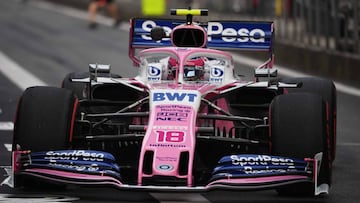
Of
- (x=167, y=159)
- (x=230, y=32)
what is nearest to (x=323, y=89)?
(x=230, y=32)

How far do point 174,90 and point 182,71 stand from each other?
0.83 m

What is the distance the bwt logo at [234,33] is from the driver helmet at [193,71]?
162cm

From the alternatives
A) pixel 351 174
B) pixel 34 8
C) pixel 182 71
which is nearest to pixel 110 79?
pixel 182 71

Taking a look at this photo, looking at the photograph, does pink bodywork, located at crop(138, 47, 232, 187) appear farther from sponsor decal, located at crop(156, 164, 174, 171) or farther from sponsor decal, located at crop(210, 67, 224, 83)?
sponsor decal, located at crop(210, 67, 224, 83)

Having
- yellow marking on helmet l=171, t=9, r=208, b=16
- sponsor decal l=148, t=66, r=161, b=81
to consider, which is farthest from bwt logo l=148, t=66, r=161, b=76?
yellow marking on helmet l=171, t=9, r=208, b=16

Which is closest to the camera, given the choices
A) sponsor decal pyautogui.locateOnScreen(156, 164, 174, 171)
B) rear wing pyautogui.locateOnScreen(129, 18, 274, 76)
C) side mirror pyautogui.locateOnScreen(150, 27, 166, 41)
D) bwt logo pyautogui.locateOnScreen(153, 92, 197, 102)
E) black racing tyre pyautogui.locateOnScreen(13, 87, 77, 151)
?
sponsor decal pyautogui.locateOnScreen(156, 164, 174, 171)

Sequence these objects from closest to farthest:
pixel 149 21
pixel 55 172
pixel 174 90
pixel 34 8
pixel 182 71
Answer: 1. pixel 55 172
2. pixel 174 90
3. pixel 182 71
4. pixel 149 21
5. pixel 34 8

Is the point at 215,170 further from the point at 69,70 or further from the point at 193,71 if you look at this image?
the point at 69,70

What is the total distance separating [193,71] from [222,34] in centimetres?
186

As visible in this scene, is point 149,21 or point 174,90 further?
point 149,21

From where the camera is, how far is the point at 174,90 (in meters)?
12.0

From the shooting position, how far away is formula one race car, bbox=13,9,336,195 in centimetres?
1109

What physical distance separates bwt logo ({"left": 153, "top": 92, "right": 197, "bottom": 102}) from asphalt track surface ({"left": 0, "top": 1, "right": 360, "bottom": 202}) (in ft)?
2.62

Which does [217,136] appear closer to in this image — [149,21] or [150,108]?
[150,108]
